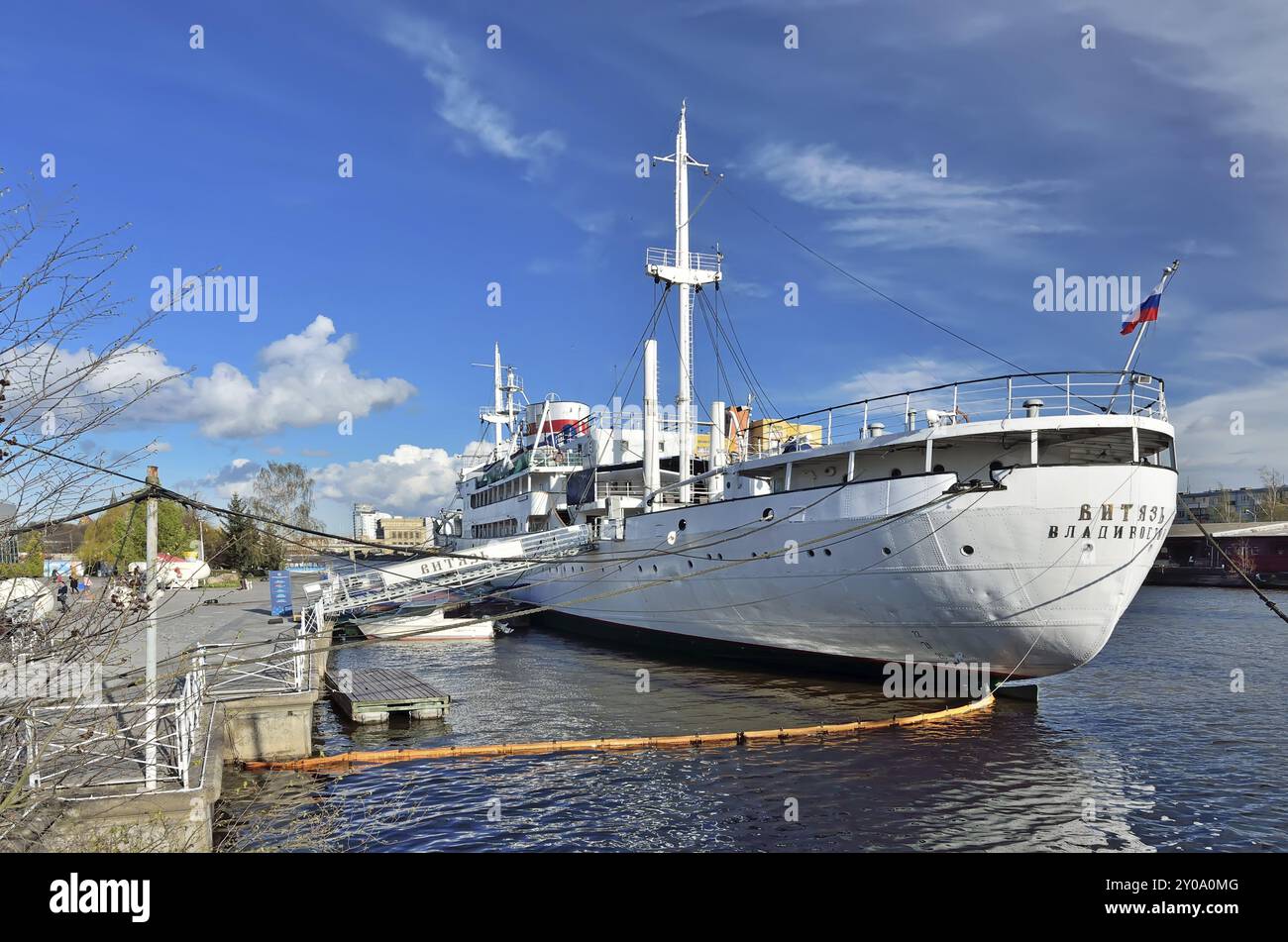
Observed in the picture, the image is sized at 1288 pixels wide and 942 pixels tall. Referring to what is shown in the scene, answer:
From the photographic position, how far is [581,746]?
1548cm

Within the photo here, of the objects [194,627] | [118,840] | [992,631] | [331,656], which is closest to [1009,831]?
[992,631]

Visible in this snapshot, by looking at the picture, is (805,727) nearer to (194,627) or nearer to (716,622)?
(716,622)

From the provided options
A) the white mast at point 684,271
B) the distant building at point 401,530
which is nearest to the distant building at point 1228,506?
the white mast at point 684,271

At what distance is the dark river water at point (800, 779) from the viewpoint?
445 inches

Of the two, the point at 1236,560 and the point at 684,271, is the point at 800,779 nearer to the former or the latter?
the point at 684,271

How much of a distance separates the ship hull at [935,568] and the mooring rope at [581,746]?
2.77m

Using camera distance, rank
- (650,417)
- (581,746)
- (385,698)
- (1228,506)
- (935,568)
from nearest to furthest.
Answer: (581,746), (385,698), (935,568), (650,417), (1228,506)

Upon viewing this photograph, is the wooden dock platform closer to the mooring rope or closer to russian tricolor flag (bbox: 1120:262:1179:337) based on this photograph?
the mooring rope

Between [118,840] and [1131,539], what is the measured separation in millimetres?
18157

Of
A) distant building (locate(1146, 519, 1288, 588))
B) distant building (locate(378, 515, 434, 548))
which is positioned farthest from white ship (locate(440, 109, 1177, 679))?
distant building (locate(378, 515, 434, 548))

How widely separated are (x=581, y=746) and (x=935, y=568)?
870 cm

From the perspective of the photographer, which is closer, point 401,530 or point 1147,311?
point 1147,311

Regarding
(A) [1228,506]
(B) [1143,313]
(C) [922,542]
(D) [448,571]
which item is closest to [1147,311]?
(B) [1143,313]

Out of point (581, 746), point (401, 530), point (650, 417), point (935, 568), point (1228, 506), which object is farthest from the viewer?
point (401, 530)
